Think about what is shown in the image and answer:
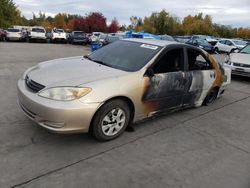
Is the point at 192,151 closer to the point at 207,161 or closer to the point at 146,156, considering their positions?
the point at 207,161

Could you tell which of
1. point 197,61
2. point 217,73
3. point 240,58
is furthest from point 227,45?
point 197,61

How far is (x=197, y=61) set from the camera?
5.28 metres

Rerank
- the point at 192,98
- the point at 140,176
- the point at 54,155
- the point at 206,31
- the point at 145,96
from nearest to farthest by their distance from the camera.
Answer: the point at 140,176 < the point at 54,155 < the point at 145,96 < the point at 192,98 < the point at 206,31

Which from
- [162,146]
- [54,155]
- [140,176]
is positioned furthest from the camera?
[162,146]

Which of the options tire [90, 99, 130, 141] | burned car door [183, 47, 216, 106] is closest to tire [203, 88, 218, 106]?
burned car door [183, 47, 216, 106]

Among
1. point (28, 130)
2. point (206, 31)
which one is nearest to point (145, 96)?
point (28, 130)

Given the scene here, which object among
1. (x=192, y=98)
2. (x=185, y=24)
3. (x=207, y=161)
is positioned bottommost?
(x=207, y=161)

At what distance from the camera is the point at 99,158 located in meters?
3.32

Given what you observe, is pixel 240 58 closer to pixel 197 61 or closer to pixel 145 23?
pixel 197 61

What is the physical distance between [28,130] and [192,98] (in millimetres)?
3205

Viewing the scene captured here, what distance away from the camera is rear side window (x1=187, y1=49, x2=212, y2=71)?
4.97 meters

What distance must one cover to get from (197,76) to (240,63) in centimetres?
546

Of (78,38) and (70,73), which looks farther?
(78,38)

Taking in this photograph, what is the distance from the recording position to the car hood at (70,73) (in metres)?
3.48
